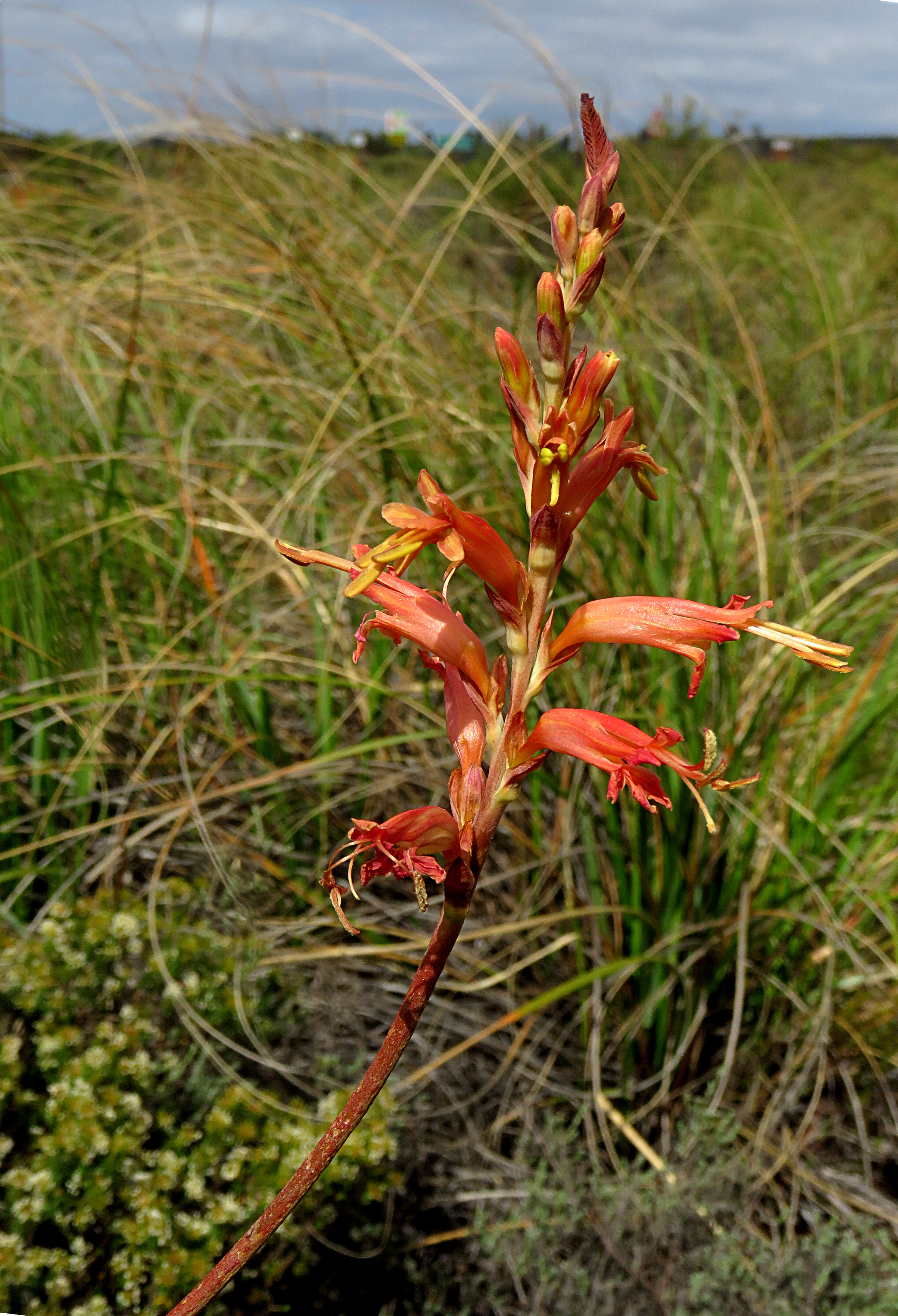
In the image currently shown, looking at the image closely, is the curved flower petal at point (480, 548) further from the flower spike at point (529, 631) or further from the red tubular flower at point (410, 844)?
the red tubular flower at point (410, 844)

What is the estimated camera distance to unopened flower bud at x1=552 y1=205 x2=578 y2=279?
646 millimetres

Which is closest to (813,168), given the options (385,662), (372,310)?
(372,310)

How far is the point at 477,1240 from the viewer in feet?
6.36

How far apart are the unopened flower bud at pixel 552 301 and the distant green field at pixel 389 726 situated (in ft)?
4.01

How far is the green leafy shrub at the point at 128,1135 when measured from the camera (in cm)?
153

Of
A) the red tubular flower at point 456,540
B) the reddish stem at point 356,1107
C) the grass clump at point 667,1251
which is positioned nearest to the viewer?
the reddish stem at point 356,1107

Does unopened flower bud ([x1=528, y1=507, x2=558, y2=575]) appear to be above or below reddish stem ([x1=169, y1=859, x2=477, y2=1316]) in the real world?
above

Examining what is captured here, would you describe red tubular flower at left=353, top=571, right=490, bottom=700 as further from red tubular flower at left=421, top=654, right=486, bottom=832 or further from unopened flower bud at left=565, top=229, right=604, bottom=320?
unopened flower bud at left=565, top=229, right=604, bottom=320

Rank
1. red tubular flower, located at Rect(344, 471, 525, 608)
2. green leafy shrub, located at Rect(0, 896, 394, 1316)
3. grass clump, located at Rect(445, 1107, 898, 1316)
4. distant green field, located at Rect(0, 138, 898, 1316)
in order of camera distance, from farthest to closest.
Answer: distant green field, located at Rect(0, 138, 898, 1316)
grass clump, located at Rect(445, 1107, 898, 1316)
green leafy shrub, located at Rect(0, 896, 394, 1316)
red tubular flower, located at Rect(344, 471, 525, 608)

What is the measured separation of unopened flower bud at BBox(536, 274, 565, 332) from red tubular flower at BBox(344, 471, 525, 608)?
→ 125mm

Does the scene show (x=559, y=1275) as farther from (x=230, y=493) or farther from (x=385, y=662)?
(x=230, y=493)

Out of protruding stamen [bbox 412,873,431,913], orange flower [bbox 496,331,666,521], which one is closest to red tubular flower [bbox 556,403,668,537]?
orange flower [bbox 496,331,666,521]

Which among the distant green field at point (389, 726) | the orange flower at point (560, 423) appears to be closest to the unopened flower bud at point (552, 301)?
the orange flower at point (560, 423)

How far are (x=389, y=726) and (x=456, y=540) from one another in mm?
1809
